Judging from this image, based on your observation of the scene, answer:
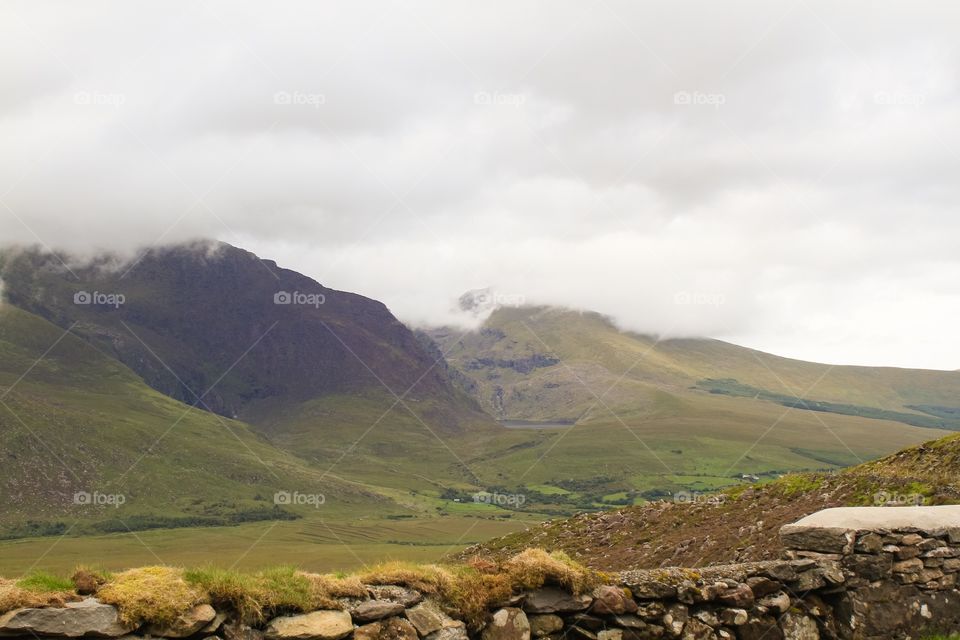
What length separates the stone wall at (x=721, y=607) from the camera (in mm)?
10531

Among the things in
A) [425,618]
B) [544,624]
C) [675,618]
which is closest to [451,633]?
[425,618]

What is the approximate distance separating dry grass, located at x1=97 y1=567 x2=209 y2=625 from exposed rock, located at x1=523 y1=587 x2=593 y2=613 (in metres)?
5.04

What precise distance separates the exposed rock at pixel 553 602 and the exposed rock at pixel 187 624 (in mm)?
4919

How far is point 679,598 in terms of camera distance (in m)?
13.2

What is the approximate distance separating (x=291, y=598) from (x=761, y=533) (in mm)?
16647

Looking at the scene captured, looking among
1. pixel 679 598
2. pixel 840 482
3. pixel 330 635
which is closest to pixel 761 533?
pixel 840 482

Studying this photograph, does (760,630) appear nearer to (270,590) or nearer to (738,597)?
(738,597)

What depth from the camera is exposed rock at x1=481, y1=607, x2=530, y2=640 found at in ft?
39.8

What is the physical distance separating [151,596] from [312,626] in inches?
87.2

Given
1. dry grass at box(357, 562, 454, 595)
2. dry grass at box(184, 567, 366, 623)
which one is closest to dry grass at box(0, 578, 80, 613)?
dry grass at box(184, 567, 366, 623)

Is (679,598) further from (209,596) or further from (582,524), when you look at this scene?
(582,524)

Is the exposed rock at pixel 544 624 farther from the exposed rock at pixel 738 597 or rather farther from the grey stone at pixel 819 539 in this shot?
the grey stone at pixel 819 539

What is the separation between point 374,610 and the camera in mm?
11305

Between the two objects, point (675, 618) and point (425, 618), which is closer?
point (425, 618)
